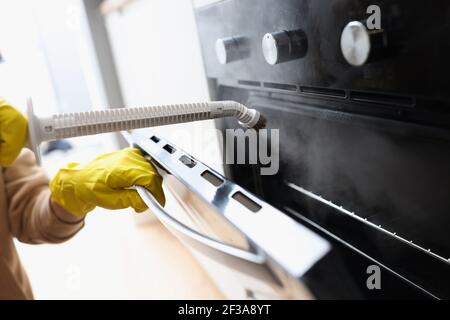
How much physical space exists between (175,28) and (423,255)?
2.27ft

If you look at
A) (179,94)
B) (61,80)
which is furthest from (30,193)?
(61,80)

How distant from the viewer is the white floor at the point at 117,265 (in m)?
1.61

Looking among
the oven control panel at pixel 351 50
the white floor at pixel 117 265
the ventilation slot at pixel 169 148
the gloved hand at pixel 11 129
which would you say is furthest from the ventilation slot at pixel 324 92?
the white floor at pixel 117 265

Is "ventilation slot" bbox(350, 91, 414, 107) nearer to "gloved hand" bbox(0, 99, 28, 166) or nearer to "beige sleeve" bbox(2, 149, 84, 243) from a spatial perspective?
"gloved hand" bbox(0, 99, 28, 166)

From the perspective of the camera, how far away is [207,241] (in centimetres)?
42

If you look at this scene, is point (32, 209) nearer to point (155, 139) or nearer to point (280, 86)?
point (155, 139)

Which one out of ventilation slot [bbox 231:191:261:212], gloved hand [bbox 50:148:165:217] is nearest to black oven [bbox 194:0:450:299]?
ventilation slot [bbox 231:191:261:212]

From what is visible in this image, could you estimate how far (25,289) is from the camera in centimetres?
104

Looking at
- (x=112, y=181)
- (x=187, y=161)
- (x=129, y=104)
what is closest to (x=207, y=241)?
(x=187, y=161)

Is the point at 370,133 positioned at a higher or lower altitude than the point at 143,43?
lower

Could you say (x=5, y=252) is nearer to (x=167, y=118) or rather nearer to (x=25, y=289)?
(x=25, y=289)

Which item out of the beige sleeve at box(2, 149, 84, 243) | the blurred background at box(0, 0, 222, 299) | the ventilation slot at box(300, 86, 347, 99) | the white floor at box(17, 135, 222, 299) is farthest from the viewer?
the white floor at box(17, 135, 222, 299)

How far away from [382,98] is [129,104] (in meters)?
1.42

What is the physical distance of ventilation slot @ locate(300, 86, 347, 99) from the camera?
1.48 ft
